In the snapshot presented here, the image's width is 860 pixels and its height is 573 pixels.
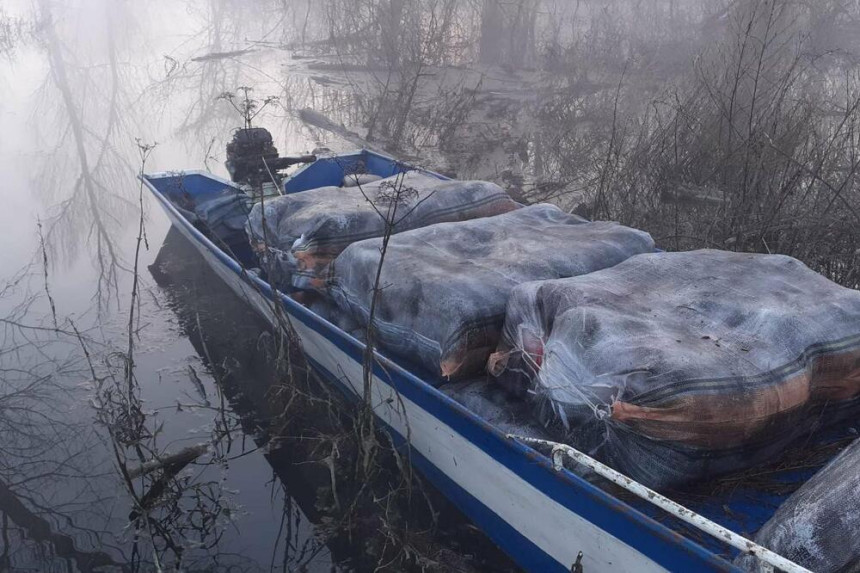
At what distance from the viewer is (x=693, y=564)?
2453 mm

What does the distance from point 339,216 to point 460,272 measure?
128 centimetres

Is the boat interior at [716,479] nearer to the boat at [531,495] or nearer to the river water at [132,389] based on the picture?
the boat at [531,495]

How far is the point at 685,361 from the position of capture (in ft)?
9.00

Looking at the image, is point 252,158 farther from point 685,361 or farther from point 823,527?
point 823,527

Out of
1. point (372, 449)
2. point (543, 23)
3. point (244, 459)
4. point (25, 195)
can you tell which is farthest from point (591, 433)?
point (543, 23)

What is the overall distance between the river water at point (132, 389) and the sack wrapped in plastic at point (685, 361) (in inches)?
48.8

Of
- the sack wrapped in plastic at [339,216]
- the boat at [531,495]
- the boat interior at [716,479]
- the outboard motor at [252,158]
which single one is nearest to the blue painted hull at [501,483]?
the boat at [531,495]

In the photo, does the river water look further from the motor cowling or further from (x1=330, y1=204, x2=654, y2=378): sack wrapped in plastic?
the motor cowling

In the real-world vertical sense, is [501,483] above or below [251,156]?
below

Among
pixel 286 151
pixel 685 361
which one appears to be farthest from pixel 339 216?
pixel 286 151

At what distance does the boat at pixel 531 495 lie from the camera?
2.56 meters

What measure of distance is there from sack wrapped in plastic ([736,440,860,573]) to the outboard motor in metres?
5.49

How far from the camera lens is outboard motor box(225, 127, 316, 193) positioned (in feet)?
22.8

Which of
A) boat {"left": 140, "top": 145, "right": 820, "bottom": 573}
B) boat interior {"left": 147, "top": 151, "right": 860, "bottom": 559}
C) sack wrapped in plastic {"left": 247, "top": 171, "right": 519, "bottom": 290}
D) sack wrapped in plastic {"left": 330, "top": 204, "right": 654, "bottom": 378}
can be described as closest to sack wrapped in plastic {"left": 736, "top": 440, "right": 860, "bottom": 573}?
boat {"left": 140, "top": 145, "right": 820, "bottom": 573}
